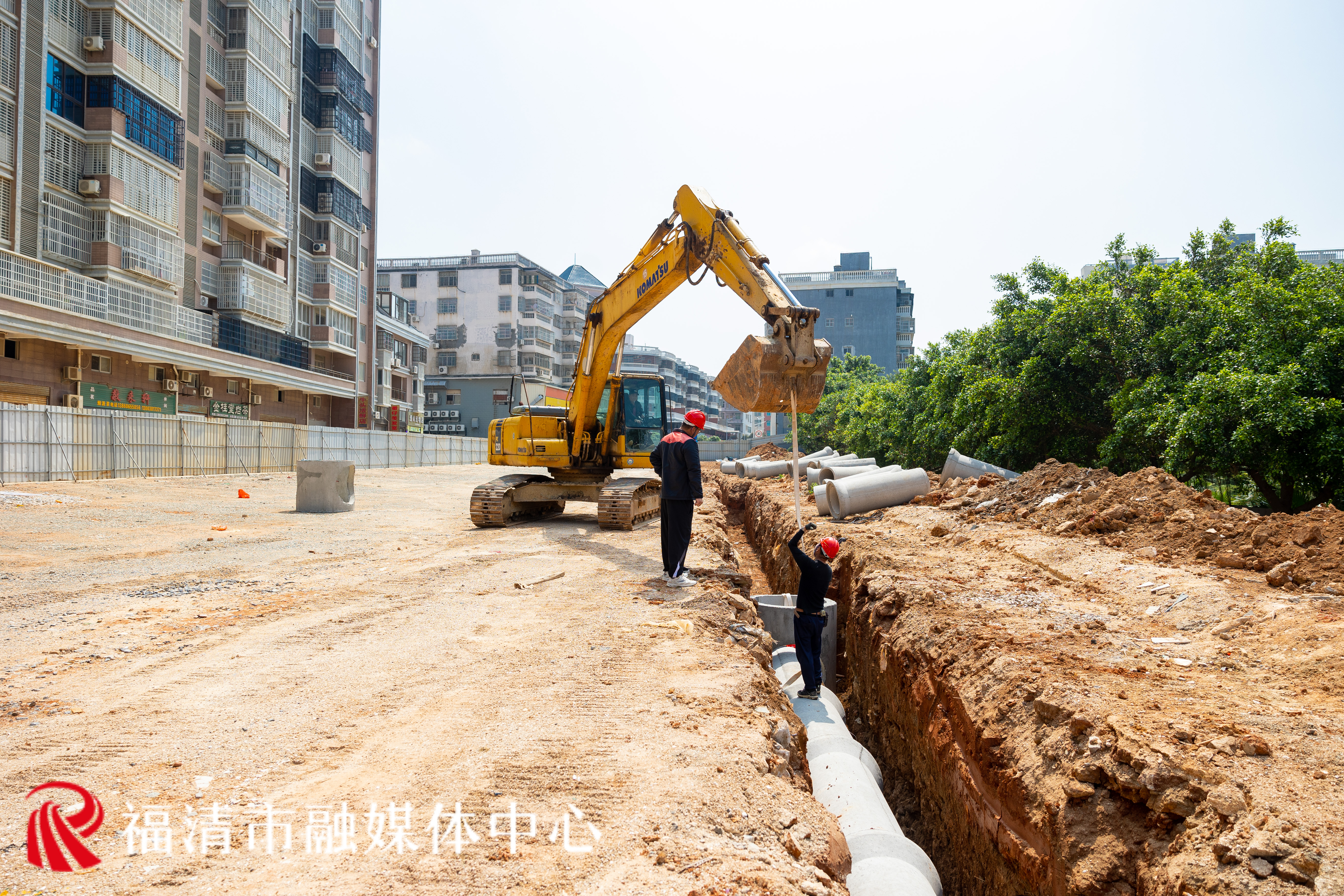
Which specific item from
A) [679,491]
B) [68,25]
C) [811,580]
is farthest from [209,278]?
[811,580]

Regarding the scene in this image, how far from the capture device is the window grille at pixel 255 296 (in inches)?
1315

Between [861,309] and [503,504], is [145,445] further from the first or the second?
[861,309]

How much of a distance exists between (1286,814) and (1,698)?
6.70m

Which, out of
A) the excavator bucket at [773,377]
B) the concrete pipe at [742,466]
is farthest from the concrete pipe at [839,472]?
the concrete pipe at [742,466]

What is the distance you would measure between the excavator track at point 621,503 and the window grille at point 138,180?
24.3 meters

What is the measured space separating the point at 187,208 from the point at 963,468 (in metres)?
31.3

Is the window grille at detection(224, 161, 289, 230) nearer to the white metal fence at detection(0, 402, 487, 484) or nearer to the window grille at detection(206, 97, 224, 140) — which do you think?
the window grille at detection(206, 97, 224, 140)

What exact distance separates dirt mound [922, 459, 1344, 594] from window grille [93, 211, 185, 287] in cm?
2815

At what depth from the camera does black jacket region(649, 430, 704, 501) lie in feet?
26.7

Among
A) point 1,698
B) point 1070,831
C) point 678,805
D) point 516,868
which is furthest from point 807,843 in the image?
point 1,698

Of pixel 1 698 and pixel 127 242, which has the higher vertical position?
pixel 127 242

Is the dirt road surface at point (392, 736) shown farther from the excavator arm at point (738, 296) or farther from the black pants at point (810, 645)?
the excavator arm at point (738, 296)

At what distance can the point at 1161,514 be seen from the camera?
32.4 ft

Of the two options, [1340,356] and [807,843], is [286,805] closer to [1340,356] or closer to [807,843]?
[807,843]
